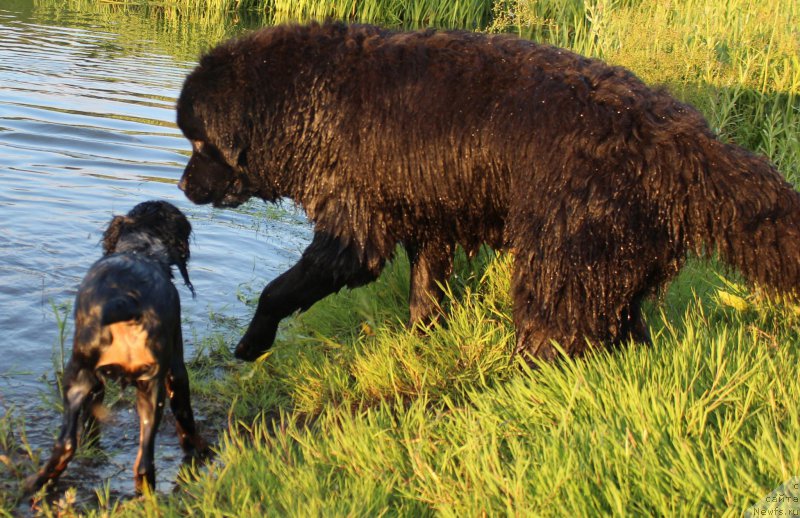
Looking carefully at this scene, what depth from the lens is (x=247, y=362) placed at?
203 inches

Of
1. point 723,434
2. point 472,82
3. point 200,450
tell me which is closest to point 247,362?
point 200,450

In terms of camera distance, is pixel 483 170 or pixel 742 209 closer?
pixel 742 209

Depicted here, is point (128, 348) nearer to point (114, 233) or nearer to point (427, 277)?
point (114, 233)

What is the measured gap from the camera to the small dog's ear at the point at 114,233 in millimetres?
4672

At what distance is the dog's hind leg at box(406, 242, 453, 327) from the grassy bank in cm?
17

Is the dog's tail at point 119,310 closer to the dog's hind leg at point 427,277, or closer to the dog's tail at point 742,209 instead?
the dog's hind leg at point 427,277

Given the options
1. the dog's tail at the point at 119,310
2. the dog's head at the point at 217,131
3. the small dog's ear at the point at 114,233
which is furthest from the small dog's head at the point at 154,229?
the dog's tail at the point at 119,310

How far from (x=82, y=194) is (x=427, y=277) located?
166 inches

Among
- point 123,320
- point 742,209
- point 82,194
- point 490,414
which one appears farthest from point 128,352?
point 82,194

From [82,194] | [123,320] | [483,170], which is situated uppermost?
[483,170]

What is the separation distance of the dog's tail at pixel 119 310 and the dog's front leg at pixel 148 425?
0.32 metres

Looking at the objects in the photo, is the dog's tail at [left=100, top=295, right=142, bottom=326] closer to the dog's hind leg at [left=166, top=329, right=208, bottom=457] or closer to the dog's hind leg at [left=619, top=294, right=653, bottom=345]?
the dog's hind leg at [left=166, top=329, right=208, bottom=457]

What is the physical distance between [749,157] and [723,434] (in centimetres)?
141

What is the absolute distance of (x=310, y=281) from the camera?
15.6ft
